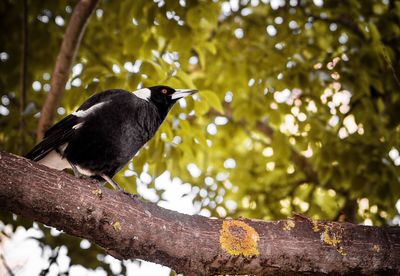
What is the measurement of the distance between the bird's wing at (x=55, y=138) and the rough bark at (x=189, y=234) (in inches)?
32.5

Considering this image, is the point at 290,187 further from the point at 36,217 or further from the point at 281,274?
the point at 36,217

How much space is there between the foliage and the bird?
164 millimetres

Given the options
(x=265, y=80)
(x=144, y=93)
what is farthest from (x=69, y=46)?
(x=265, y=80)

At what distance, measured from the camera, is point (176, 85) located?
9.41ft

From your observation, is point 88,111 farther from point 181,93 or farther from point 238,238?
point 238,238

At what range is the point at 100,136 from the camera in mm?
2555

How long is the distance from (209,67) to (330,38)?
1.12 m

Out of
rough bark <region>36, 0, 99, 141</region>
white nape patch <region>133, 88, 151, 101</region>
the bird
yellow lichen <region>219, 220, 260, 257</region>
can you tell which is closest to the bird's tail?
the bird

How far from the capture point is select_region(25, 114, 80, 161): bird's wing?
2.51m

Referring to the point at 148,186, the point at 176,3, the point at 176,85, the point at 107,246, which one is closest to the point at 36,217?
the point at 107,246

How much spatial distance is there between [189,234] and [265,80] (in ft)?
6.42

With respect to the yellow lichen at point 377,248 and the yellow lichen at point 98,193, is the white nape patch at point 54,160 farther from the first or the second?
the yellow lichen at point 377,248

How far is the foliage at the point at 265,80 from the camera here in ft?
9.81

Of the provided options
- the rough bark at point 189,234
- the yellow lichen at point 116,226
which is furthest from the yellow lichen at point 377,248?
the yellow lichen at point 116,226
